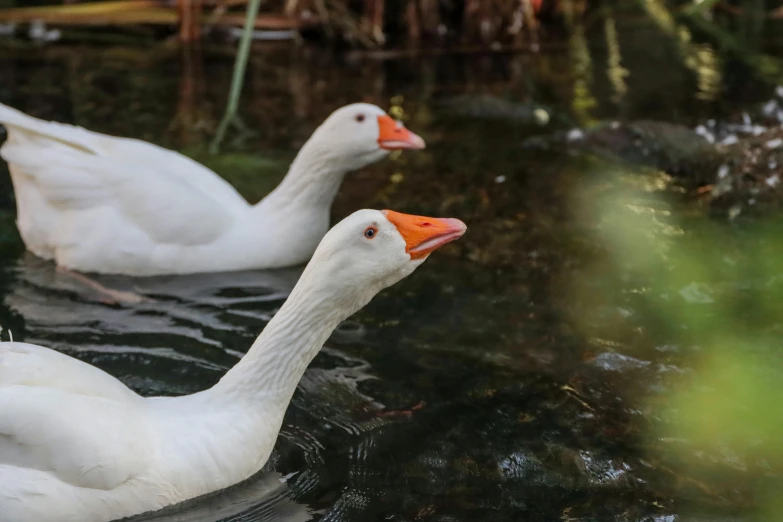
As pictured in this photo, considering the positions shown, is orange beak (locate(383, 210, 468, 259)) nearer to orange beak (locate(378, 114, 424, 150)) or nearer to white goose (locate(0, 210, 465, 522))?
white goose (locate(0, 210, 465, 522))

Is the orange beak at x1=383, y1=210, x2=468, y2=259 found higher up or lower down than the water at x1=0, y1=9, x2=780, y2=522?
higher up

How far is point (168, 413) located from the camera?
365 cm

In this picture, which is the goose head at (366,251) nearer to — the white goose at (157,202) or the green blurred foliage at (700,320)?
the green blurred foliage at (700,320)

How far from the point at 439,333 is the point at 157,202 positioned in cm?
177

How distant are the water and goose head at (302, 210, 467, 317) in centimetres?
74

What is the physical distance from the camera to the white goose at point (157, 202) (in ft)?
18.9

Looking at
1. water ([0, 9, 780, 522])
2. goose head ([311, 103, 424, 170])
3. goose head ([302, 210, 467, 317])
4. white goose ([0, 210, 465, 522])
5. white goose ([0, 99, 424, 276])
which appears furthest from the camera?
goose head ([311, 103, 424, 170])

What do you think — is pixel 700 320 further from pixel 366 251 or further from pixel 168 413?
pixel 168 413

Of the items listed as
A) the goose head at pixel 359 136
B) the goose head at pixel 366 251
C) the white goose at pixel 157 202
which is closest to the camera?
the goose head at pixel 366 251

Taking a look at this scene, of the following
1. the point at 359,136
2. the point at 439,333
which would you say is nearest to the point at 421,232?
the point at 439,333

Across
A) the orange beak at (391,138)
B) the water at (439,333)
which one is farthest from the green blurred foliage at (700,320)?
the orange beak at (391,138)

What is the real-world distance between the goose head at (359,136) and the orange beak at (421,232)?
2.33 m

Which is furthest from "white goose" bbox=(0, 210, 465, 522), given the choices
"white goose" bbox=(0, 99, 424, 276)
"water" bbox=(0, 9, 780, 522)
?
"white goose" bbox=(0, 99, 424, 276)

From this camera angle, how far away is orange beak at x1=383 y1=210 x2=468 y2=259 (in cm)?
372
